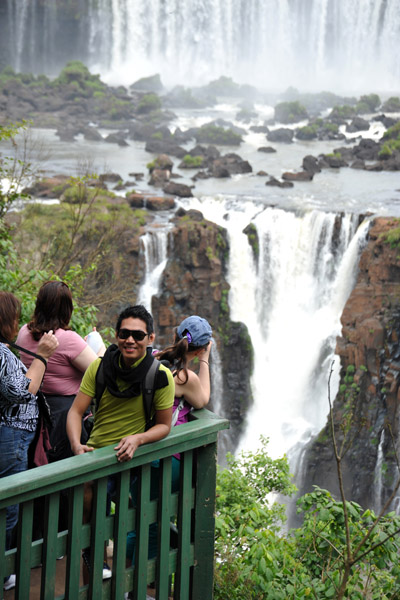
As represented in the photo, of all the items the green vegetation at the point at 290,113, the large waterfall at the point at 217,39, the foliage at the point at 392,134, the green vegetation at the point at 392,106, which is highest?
the large waterfall at the point at 217,39

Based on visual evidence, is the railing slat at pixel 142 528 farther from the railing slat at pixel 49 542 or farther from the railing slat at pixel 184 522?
the railing slat at pixel 49 542

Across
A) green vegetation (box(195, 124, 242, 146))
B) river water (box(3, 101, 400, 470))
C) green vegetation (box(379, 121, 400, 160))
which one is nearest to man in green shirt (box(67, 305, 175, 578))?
river water (box(3, 101, 400, 470))

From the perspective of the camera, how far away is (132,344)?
3504 millimetres

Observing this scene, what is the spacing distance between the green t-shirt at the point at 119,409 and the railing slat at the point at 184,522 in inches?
11.7

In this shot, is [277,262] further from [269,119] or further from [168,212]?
[269,119]

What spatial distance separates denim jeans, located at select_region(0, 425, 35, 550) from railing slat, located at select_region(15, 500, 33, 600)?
1.29 ft

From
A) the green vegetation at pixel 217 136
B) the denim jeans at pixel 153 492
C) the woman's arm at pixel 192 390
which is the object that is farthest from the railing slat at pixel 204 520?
the green vegetation at pixel 217 136

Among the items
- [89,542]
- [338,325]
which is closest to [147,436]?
[89,542]

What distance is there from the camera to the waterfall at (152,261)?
19422 millimetres

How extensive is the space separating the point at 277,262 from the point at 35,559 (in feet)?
58.3

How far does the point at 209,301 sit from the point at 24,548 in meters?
16.9

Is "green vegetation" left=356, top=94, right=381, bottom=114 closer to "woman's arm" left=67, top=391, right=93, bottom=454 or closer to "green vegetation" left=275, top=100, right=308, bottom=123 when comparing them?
"green vegetation" left=275, top=100, right=308, bottom=123

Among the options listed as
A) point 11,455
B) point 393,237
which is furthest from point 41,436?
point 393,237

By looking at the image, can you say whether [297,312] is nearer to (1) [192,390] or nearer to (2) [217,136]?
(2) [217,136]
